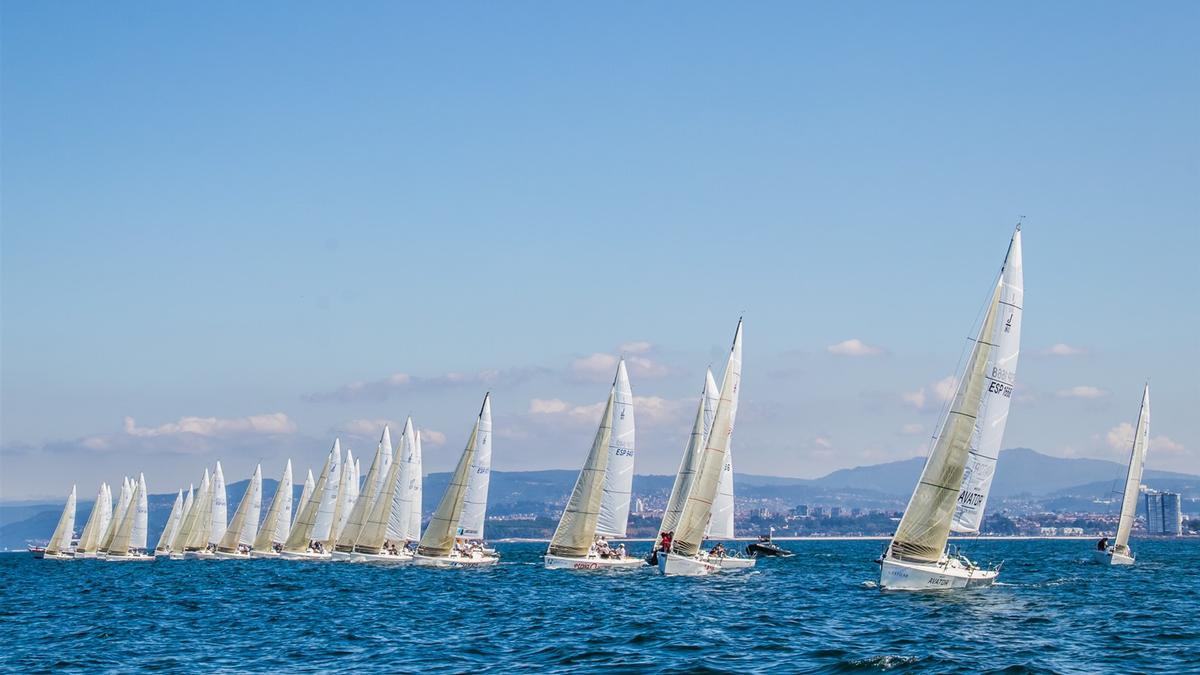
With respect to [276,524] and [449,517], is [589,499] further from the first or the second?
[276,524]

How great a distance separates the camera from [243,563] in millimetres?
99438

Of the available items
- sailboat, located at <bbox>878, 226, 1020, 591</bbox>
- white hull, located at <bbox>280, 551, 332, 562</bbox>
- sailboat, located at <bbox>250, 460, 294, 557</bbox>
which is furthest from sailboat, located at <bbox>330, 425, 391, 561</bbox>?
sailboat, located at <bbox>878, 226, 1020, 591</bbox>

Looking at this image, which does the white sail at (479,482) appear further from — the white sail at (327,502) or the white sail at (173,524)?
the white sail at (173,524)

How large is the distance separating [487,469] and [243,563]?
29.7 metres

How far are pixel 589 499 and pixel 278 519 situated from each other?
50631 millimetres

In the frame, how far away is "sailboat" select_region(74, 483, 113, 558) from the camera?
121 metres

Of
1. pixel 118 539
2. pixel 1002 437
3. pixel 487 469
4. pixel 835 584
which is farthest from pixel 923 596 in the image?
pixel 118 539

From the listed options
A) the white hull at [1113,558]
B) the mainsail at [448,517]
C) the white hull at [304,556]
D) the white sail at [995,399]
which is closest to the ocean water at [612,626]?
the white sail at [995,399]

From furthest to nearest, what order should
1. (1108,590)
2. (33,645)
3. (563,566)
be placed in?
(563,566) → (1108,590) → (33,645)

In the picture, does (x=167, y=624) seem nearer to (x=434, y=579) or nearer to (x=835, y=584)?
(x=434, y=579)

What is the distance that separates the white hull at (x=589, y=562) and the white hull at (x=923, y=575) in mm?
26427

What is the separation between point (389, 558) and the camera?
278 ft

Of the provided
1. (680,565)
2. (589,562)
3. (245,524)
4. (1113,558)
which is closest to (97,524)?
(245,524)

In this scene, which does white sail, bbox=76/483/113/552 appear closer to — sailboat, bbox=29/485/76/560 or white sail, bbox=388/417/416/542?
sailboat, bbox=29/485/76/560
